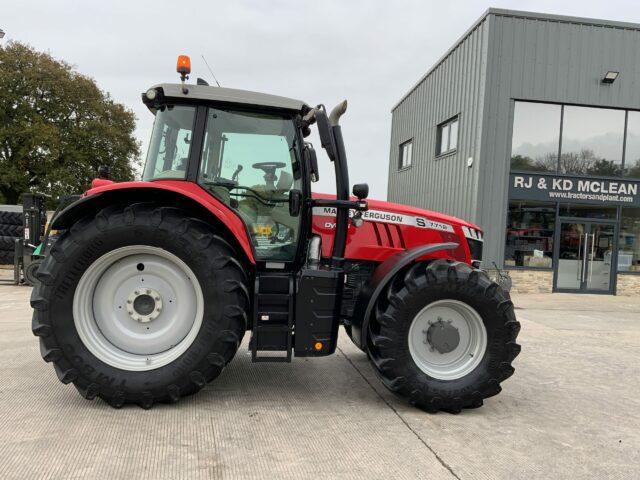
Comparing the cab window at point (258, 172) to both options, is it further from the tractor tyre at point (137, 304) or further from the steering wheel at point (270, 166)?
the tractor tyre at point (137, 304)

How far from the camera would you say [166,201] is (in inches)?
137

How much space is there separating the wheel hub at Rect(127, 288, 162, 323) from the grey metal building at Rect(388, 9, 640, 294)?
383 inches

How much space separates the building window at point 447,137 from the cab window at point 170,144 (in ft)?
35.3

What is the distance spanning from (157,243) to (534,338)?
546cm

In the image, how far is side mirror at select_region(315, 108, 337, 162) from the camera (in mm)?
3398

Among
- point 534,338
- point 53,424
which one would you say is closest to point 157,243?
point 53,424

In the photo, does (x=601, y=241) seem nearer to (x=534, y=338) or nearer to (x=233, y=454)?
(x=534, y=338)

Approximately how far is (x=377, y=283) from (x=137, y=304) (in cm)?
178

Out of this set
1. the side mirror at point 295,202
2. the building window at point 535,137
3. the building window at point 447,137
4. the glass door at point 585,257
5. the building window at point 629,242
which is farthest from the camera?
the building window at point 447,137

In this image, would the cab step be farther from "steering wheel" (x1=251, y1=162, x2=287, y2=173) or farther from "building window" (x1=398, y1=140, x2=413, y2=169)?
"building window" (x1=398, y1=140, x2=413, y2=169)

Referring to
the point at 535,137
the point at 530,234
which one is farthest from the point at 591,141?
the point at 530,234

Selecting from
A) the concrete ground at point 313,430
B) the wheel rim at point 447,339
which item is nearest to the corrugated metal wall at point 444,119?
the concrete ground at point 313,430

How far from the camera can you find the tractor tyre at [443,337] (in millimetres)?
3523

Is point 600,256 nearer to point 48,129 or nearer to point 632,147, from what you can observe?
point 632,147
